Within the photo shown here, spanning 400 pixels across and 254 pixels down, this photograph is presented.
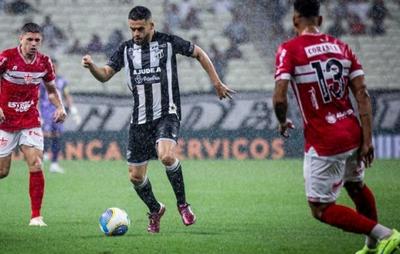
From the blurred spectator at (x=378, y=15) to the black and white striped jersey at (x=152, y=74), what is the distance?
16.2 m

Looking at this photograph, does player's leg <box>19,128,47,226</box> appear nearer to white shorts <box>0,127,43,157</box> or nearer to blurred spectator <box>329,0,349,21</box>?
white shorts <box>0,127,43,157</box>

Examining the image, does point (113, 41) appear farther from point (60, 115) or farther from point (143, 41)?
point (143, 41)

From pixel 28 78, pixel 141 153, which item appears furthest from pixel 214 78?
pixel 28 78

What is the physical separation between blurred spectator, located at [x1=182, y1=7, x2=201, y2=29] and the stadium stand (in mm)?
113

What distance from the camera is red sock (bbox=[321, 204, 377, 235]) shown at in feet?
23.9

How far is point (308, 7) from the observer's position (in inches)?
291

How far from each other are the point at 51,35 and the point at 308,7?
65.5 ft

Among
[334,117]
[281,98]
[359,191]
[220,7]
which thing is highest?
[220,7]

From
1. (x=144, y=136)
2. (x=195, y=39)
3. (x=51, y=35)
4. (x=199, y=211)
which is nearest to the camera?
(x=144, y=136)

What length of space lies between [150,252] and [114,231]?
4.51 ft

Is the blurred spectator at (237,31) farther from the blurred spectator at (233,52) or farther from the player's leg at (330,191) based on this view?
the player's leg at (330,191)

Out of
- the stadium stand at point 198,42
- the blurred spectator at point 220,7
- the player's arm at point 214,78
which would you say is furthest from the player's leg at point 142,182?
the blurred spectator at point 220,7

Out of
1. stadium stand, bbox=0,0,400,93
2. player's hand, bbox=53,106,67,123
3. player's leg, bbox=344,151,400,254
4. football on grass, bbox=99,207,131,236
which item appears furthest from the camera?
stadium stand, bbox=0,0,400,93

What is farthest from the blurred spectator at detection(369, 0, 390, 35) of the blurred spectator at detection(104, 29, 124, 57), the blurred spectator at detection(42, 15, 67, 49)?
the blurred spectator at detection(42, 15, 67, 49)
